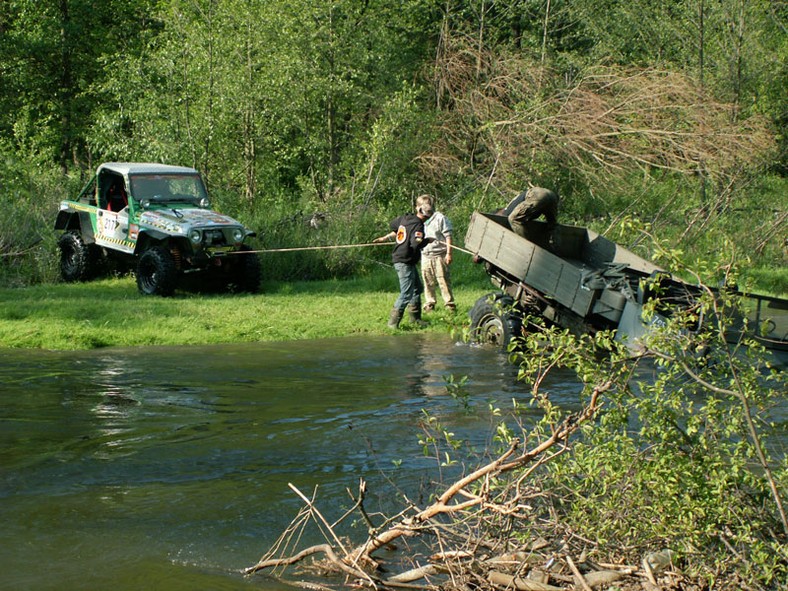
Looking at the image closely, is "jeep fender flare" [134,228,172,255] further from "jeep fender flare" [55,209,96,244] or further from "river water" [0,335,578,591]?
"river water" [0,335,578,591]

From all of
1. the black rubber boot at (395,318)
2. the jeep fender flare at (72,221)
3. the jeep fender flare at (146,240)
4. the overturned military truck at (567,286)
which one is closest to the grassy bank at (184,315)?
the black rubber boot at (395,318)

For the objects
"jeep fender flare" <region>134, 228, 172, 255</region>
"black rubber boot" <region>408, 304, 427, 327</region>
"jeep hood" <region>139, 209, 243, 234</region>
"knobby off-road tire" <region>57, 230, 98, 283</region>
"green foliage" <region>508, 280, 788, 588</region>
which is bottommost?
"black rubber boot" <region>408, 304, 427, 327</region>

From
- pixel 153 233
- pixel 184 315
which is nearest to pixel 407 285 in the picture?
pixel 184 315

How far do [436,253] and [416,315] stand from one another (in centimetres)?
107

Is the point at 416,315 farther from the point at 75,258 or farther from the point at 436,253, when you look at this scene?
the point at 75,258

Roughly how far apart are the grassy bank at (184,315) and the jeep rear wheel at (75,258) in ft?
1.21

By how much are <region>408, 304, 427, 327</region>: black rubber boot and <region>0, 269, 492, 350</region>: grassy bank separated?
0.13 metres

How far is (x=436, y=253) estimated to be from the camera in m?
16.2

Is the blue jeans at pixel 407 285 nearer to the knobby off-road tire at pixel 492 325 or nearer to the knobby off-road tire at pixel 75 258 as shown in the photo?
the knobby off-road tire at pixel 492 325

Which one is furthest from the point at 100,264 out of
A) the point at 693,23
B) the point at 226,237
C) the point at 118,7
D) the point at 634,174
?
the point at 118,7

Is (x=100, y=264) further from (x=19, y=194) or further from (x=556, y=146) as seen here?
(x=556, y=146)

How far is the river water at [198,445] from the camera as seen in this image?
6.31 meters

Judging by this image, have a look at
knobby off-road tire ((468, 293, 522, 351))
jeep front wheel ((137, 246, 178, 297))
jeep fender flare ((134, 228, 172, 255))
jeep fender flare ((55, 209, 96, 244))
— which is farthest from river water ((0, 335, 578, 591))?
jeep fender flare ((55, 209, 96, 244))

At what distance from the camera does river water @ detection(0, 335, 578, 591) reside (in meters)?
6.31
